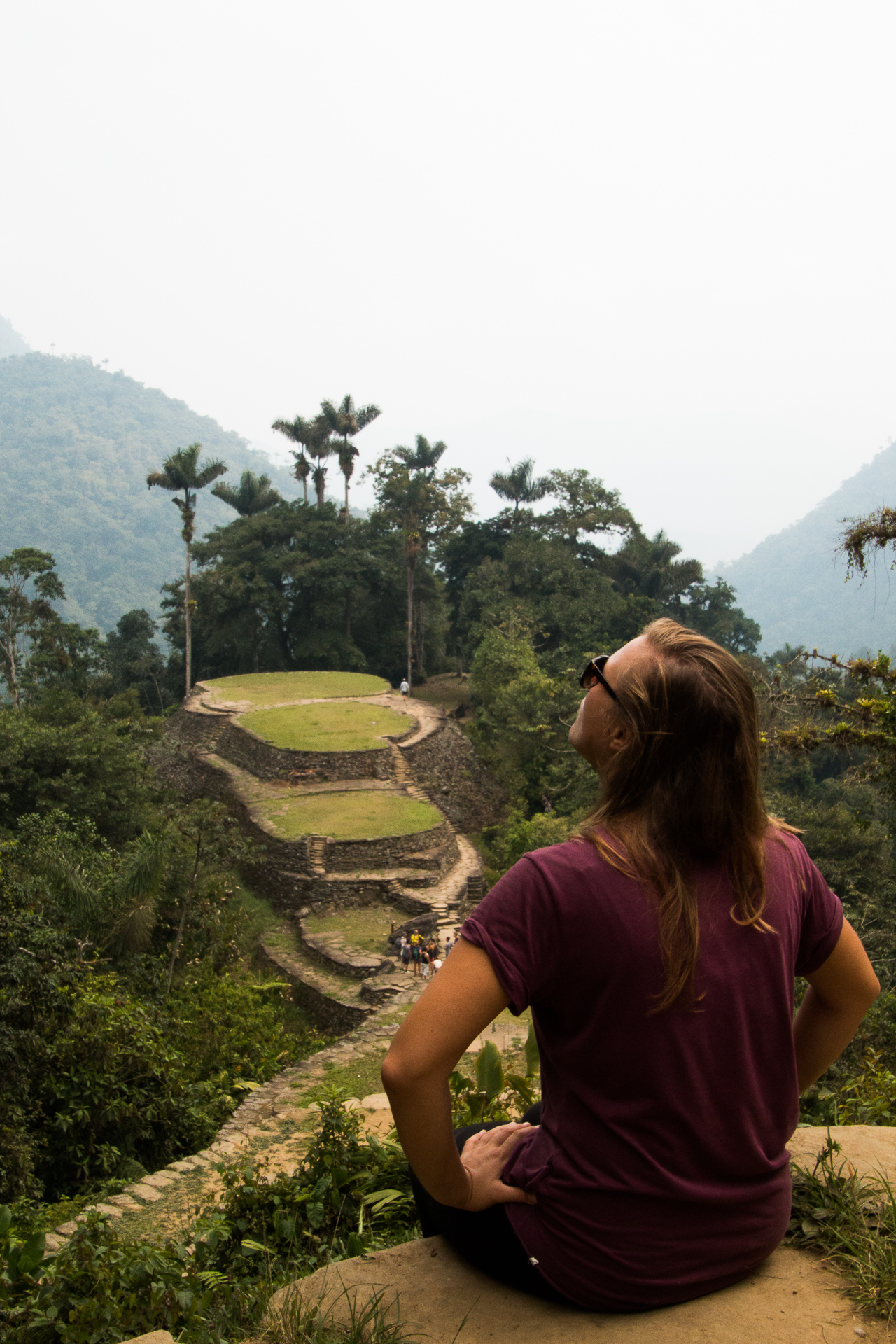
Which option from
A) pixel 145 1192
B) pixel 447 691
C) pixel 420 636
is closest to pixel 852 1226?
pixel 145 1192

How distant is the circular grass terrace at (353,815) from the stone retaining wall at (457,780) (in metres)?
1.56

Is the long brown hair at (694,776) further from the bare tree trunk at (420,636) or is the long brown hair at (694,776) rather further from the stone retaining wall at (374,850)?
the bare tree trunk at (420,636)

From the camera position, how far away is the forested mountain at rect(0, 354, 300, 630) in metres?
65.3

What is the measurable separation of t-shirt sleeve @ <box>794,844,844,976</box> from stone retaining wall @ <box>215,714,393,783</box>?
46.5 ft

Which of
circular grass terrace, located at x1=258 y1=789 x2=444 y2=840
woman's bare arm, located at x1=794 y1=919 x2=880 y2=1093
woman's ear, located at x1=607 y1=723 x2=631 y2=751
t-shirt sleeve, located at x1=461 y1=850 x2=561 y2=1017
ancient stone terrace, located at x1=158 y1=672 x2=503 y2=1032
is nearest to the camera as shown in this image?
t-shirt sleeve, located at x1=461 y1=850 x2=561 y2=1017

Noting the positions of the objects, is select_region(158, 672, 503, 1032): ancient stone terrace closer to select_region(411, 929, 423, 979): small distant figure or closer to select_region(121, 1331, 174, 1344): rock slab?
select_region(411, 929, 423, 979): small distant figure

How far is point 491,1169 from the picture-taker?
1260mm

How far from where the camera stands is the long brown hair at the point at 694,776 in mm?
1109

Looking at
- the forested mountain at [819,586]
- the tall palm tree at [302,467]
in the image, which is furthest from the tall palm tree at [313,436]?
the forested mountain at [819,586]

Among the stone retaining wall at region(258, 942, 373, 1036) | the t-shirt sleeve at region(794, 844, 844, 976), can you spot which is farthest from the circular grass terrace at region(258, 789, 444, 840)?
the t-shirt sleeve at region(794, 844, 844, 976)

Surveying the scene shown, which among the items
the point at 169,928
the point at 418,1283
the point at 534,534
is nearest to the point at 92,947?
the point at 169,928

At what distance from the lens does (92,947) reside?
689 centimetres

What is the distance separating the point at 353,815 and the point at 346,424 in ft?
58.4

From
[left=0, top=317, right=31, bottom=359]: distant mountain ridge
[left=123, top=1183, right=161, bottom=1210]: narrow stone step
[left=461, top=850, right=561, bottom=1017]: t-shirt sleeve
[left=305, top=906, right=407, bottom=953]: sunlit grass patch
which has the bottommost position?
[left=305, top=906, right=407, bottom=953]: sunlit grass patch
